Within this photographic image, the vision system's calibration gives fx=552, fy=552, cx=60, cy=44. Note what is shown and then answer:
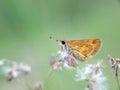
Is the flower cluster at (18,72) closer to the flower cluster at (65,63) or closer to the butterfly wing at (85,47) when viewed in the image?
the flower cluster at (65,63)

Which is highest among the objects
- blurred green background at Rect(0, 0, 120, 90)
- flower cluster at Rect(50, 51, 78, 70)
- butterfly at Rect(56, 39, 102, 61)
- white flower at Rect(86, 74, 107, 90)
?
blurred green background at Rect(0, 0, 120, 90)

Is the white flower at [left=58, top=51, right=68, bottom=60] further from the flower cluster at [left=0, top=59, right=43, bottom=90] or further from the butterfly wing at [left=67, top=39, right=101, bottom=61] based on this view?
the flower cluster at [left=0, top=59, right=43, bottom=90]

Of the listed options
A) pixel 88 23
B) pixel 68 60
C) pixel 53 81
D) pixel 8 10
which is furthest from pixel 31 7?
pixel 68 60

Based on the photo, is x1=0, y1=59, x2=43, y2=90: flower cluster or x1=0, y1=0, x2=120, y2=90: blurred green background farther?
x1=0, y1=0, x2=120, y2=90: blurred green background

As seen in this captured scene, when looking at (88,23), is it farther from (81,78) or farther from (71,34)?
(81,78)

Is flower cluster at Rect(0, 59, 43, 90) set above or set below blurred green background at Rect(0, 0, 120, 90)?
below

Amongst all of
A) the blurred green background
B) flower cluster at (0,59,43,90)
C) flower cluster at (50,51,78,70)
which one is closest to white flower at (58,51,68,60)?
flower cluster at (50,51,78,70)
